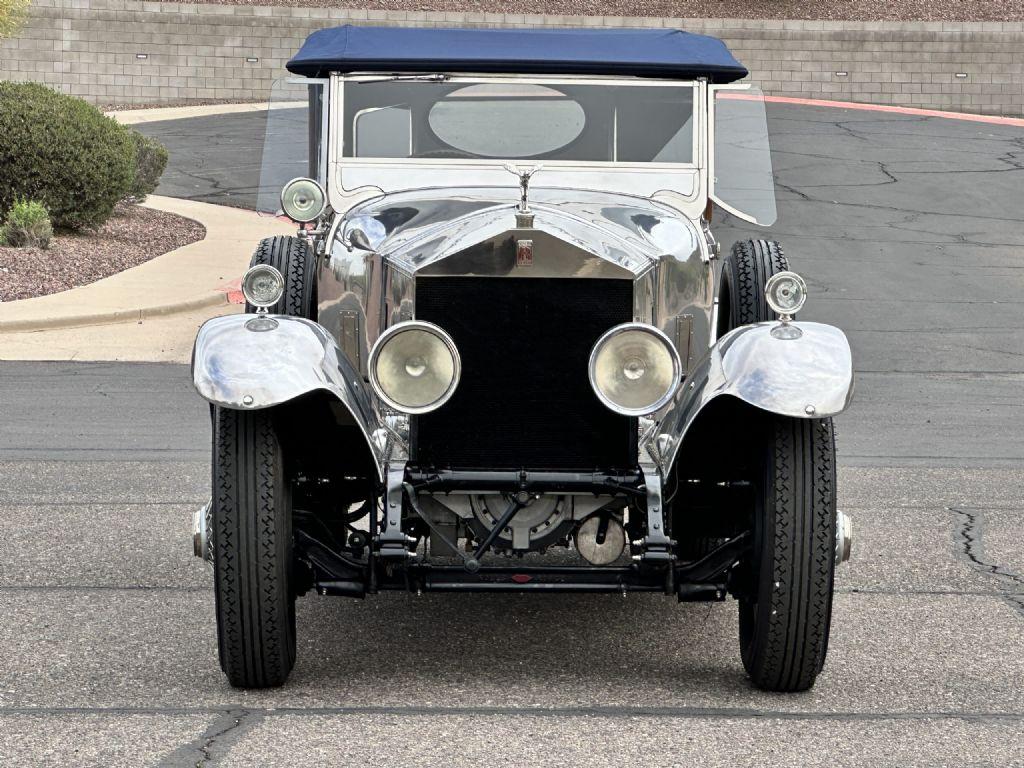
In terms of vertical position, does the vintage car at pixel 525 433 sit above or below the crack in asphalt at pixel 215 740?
above

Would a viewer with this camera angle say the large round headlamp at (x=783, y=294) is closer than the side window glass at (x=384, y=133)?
Yes

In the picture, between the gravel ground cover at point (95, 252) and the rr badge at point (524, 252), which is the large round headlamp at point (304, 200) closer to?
the rr badge at point (524, 252)

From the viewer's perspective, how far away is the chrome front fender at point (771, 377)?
4.44 metres

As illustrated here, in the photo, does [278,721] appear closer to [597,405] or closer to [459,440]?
[459,440]

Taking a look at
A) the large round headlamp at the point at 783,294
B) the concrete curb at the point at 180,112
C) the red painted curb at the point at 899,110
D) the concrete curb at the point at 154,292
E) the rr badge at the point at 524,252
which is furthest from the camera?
the red painted curb at the point at 899,110

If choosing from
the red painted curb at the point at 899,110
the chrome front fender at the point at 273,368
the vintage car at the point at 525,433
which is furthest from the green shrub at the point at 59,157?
the red painted curb at the point at 899,110

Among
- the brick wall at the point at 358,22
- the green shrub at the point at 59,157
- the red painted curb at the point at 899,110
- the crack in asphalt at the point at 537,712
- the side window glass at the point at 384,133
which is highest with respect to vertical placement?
the side window glass at the point at 384,133

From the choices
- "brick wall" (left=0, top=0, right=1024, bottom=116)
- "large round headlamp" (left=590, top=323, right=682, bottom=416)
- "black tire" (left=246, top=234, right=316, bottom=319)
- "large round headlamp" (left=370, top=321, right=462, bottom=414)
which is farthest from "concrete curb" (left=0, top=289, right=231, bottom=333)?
"brick wall" (left=0, top=0, right=1024, bottom=116)

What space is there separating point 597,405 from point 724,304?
1425 millimetres

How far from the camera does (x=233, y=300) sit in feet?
45.3

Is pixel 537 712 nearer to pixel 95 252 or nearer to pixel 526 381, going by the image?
pixel 526 381

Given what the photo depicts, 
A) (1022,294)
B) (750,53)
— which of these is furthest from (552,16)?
(1022,294)

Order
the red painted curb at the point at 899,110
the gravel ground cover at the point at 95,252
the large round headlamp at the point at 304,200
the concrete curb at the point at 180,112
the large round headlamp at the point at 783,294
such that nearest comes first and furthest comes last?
the large round headlamp at the point at 783,294 → the large round headlamp at the point at 304,200 → the gravel ground cover at the point at 95,252 → the concrete curb at the point at 180,112 → the red painted curb at the point at 899,110

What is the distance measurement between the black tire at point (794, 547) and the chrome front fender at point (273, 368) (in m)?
1.15
